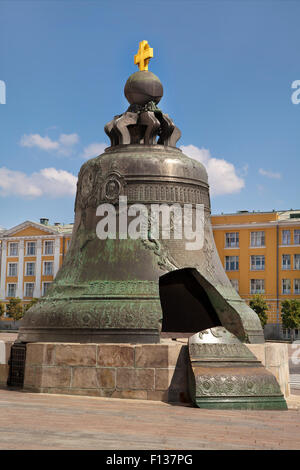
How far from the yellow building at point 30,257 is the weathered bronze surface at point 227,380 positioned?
50.1 metres

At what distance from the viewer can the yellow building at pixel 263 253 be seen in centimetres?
4791

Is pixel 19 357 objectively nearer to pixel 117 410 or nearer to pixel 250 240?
pixel 117 410

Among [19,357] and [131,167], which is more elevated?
[131,167]

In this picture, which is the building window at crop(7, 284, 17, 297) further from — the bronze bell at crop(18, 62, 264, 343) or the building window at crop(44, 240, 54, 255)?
the bronze bell at crop(18, 62, 264, 343)

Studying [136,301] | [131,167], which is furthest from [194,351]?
[131,167]

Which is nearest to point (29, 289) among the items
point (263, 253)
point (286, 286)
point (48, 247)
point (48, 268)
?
point (48, 268)

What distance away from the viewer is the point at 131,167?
8172mm

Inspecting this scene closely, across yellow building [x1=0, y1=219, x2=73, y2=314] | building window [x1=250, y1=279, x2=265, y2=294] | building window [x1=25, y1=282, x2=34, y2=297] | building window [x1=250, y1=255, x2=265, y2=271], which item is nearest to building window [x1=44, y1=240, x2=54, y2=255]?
yellow building [x1=0, y1=219, x2=73, y2=314]

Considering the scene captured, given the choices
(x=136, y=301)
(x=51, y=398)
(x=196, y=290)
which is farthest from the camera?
(x=196, y=290)

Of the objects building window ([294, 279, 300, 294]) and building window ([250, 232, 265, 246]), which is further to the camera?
building window ([250, 232, 265, 246])

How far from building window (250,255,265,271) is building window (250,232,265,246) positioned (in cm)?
103

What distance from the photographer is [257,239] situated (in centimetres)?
4909

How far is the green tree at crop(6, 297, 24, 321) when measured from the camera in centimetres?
5325

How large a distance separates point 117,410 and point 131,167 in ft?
11.4
